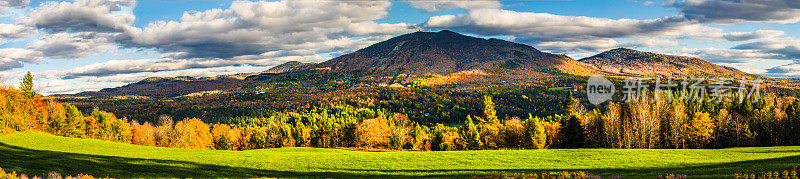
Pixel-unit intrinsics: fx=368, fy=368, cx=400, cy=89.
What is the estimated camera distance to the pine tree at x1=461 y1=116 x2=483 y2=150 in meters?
→ 76.2

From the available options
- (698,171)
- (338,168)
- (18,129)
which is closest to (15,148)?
(18,129)

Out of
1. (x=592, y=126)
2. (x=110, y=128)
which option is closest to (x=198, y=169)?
(x=592, y=126)

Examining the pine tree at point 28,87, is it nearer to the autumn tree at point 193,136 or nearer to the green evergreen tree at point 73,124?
the green evergreen tree at point 73,124

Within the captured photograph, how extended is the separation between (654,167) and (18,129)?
3527 inches

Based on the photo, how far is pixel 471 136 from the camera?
7669 centimetres

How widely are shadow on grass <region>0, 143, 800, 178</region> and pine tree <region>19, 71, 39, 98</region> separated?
5450 cm

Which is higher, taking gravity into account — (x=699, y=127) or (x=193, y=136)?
(x=699, y=127)

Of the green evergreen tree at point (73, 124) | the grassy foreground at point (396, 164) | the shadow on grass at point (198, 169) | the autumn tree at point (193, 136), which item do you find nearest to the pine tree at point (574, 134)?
the grassy foreground at point (396, 164)

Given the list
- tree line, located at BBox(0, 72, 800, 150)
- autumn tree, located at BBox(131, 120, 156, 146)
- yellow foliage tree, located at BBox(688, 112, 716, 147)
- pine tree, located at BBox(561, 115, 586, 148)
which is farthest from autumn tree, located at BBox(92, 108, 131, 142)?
yellow foliage tree, located at BBox(688, 112, 716, 147)

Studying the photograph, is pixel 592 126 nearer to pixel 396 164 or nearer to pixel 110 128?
pixel 396 164

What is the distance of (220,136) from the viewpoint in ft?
339

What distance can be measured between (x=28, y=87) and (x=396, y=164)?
8844 cm

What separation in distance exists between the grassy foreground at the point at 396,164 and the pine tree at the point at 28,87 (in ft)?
144

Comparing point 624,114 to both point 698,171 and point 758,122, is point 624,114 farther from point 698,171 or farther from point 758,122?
point 698,171
